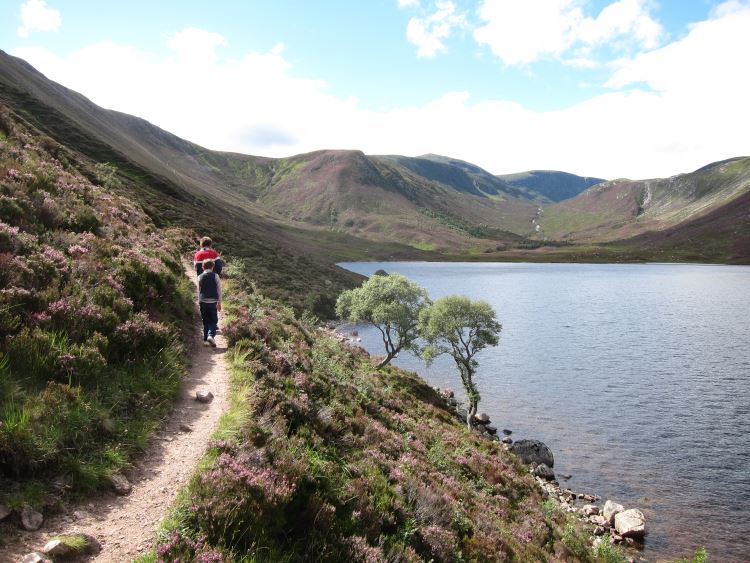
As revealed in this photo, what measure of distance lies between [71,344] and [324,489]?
6.39 m

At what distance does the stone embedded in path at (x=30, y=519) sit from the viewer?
611 cm

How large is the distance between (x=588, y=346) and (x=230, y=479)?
60.6m

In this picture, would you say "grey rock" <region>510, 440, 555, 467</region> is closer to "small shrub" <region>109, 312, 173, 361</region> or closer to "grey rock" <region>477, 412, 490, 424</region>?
"grey rock" <region>477, 412, 490, 424</region>

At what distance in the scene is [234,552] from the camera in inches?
253

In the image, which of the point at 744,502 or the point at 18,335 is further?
the point at 744,502

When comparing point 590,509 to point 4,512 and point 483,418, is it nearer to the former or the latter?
point 483,418

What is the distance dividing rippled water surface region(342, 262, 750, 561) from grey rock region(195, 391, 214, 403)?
21543 millimetres

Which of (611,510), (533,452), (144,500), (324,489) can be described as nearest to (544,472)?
(533,452)

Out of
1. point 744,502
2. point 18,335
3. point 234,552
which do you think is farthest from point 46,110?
point 744,502

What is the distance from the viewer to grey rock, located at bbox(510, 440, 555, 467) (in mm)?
29859

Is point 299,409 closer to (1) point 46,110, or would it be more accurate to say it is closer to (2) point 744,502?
(2) point 744,502

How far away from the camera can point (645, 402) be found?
131ft

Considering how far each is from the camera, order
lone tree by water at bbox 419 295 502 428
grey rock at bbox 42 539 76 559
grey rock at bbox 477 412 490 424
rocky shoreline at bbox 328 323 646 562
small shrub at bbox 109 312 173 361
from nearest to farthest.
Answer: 1. grey rock at bbox 42 539 76 559
2. small shrub at bbox 109 312 173 361
3. rocky shoreline at bbox 328 323 646 562
4. grey rock at bbox 477 412 490 424
5. lone tree by water at bbox 419 295 502 428

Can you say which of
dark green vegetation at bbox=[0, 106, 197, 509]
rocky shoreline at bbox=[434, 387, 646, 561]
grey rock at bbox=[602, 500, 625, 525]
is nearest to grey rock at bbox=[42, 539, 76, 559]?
dark green vegetation at bbox=[0, 106, 197, 509]
